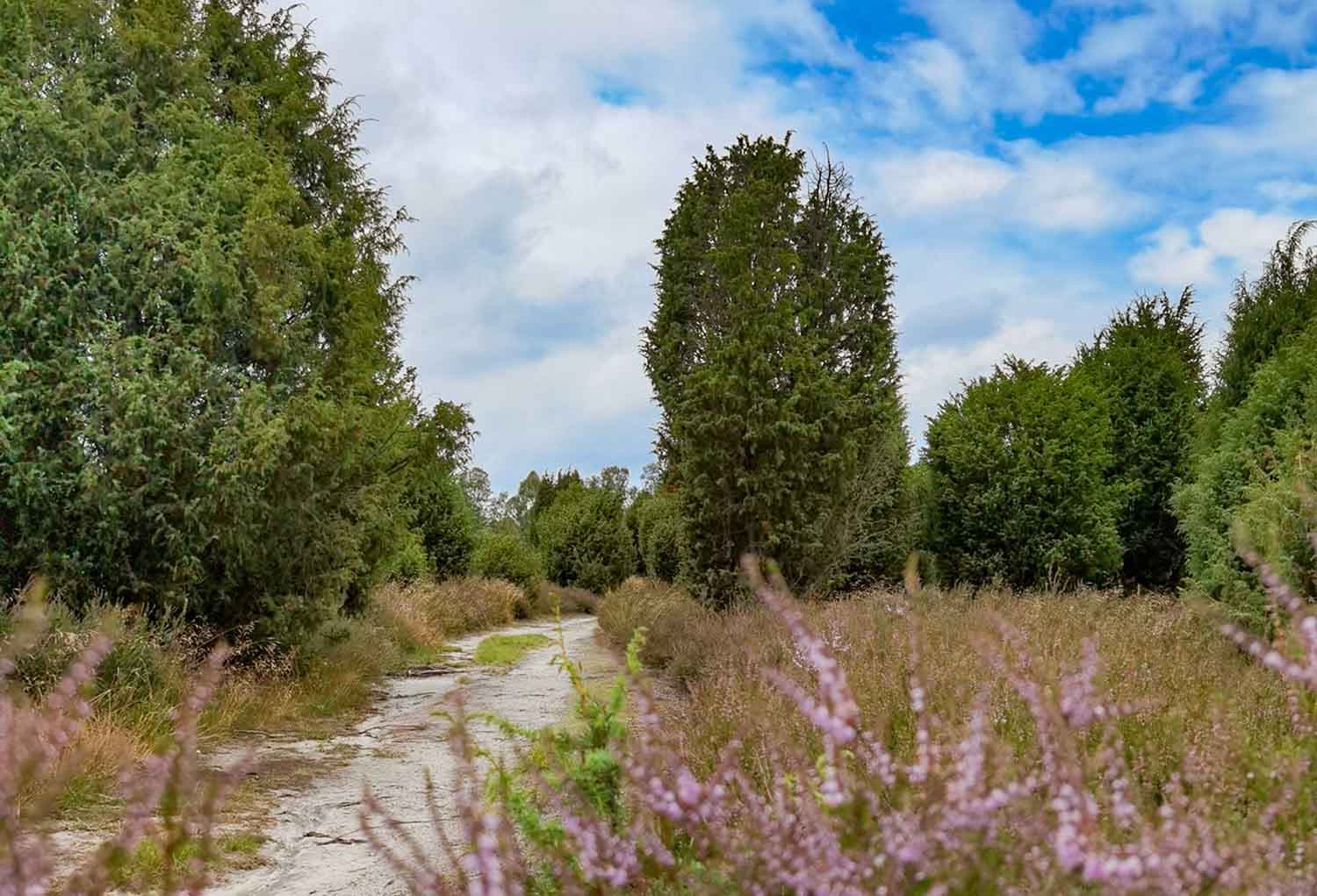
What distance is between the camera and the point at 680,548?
15.3 metres

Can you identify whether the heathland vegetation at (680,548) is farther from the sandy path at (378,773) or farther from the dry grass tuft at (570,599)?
the dry grass tuft at (570,599)

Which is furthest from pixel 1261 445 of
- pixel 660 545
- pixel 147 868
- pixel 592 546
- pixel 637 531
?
pixel 637 531

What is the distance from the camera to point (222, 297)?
866 cm

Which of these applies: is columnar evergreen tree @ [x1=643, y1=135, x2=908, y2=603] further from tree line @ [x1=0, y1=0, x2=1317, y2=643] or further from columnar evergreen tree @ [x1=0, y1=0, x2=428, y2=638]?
columnar evergreen tree @ [x1=0, y1=0, x2=428, y2=638]

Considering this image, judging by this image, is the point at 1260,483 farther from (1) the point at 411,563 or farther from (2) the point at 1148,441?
(1) the point at 411,563

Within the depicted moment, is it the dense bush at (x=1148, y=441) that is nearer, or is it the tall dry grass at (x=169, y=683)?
the tall dry grass at (x=169, y=683)

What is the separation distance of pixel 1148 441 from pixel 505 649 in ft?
45.7

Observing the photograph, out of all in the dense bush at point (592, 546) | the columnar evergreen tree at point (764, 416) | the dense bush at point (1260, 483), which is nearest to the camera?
the dense bush at point (1260, 483)

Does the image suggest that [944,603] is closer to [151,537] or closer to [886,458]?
[886,458]

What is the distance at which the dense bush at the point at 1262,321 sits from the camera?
1213cm

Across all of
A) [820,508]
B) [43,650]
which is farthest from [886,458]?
[43,650]

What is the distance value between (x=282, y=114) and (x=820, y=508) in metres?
8.85

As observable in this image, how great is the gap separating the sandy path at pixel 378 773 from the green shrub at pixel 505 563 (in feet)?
44.9

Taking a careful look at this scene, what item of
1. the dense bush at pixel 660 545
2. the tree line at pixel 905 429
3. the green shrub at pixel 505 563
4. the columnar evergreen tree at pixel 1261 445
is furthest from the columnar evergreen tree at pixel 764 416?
the green shrub at pixel 505 563
